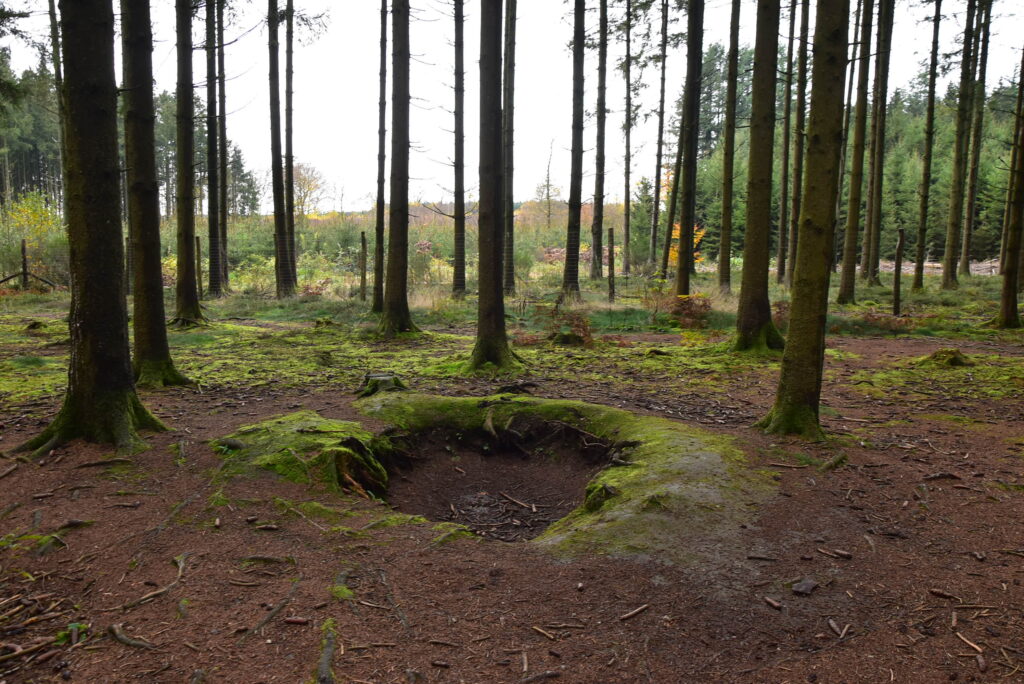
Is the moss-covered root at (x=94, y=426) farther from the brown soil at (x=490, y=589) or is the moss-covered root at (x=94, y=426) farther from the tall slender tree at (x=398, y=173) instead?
the tall slender tree at (x=398, y=173)

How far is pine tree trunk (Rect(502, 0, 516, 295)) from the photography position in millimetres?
16734

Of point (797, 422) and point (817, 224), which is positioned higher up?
point (817, 224)

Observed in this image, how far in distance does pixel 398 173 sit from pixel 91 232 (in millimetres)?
7042

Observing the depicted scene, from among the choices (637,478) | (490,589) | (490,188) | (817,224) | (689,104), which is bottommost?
(490,589)

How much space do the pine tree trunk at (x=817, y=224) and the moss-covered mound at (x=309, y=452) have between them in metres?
3.48

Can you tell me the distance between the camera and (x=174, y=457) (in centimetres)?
464

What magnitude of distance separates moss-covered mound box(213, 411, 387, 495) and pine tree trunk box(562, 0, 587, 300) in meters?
11.7

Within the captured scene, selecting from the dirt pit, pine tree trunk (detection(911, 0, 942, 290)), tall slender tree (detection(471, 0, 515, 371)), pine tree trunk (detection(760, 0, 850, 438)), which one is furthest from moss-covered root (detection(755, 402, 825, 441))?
pine tree trunk (detection(911, 0, 942, 290))

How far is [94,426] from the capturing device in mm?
4707

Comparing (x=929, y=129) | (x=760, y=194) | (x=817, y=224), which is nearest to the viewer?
(x=817, y=224)

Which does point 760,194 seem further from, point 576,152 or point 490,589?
point 576,152

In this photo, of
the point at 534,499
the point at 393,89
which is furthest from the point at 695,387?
the point at 393,89

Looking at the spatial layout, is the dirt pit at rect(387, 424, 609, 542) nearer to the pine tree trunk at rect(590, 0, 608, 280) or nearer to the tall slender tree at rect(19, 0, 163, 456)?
the tall slender tree at rect(19, 0, 163, 456)

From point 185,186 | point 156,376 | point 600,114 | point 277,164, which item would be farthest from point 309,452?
point 600,114
